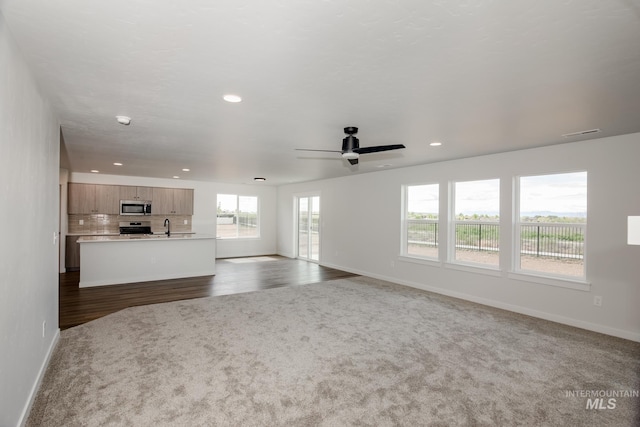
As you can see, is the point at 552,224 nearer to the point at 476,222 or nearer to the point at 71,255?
the point at 476,222

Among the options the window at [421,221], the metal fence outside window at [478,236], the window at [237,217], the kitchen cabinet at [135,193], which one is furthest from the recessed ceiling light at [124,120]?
the window at [237,217]

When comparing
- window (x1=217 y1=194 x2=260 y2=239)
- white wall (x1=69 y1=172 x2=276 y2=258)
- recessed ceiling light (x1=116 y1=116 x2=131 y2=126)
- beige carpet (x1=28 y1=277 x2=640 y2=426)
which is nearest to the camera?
beige carpet (x1=28 y1=277 x2=640 y2=426)

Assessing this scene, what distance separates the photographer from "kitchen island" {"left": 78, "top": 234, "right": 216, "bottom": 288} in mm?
6160

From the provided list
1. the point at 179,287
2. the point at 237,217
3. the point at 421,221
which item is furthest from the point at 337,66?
the point at 237,217

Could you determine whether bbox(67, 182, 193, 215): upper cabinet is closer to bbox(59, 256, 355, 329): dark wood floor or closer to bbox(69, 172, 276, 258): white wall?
bbox(69, 172, 276, 258): white wall

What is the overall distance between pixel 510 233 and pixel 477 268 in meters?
0.78

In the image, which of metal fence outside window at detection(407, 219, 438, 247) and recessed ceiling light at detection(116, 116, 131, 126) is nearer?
recessed ceiling light at detection(116, 116, 131, 126)

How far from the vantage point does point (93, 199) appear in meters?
8.11

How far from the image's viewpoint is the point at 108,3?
5.07ft

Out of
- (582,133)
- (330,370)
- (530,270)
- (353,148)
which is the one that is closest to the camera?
(330,370)

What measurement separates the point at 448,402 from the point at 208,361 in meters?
2.16

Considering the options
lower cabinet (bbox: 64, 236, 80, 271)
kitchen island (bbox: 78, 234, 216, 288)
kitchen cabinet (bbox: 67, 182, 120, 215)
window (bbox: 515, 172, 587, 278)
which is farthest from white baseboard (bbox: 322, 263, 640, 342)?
lower cabinet (bbox: 64, 236, 80, 271)

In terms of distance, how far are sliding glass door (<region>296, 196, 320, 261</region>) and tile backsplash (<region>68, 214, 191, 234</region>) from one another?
353 cm

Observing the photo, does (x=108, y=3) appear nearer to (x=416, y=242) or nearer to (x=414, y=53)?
(x=414, y=53)
